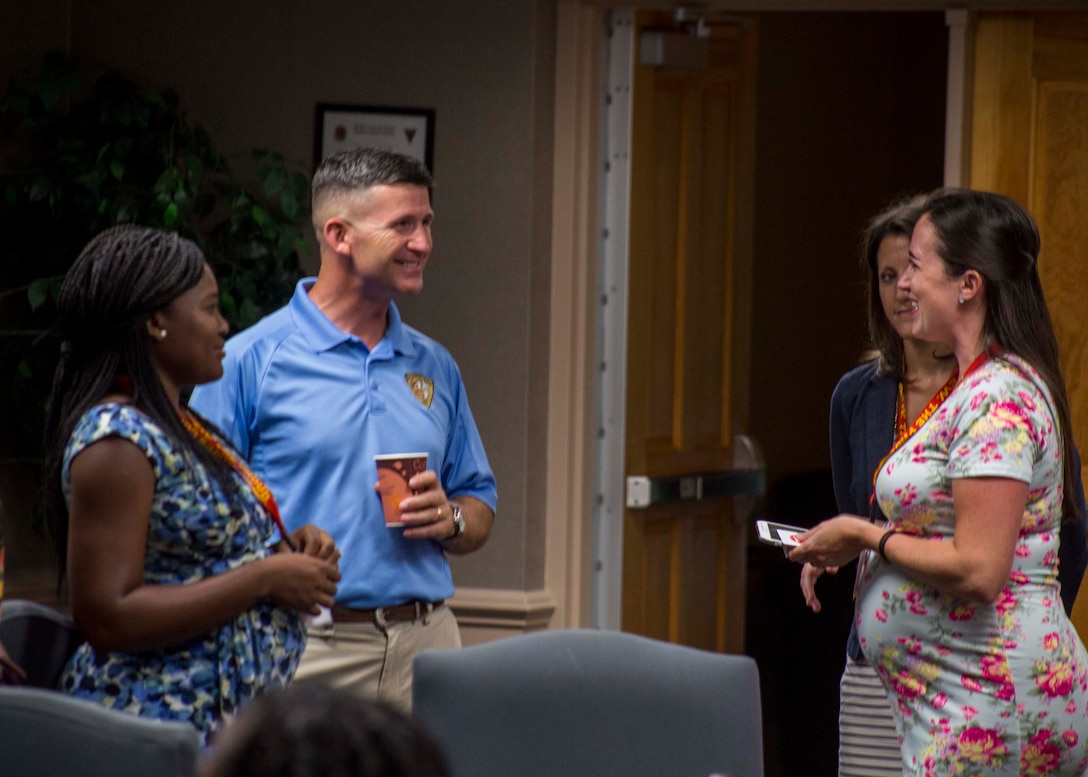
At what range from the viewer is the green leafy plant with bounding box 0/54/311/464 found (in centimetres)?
364

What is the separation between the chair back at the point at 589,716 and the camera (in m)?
1.88

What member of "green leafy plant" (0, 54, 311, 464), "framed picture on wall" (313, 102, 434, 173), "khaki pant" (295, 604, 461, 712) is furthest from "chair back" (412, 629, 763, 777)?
"framed picture on wall" (313, 102, 434, 173)

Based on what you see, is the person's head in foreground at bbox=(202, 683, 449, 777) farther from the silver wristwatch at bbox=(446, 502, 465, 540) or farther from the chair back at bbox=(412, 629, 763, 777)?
the silver wristwatch at bbox=(446, 502, 465, 540)

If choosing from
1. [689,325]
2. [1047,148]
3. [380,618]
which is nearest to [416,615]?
[380,618]

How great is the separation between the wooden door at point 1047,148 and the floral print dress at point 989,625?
1626 millimetres

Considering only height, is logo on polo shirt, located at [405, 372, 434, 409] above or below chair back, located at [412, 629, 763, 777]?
above

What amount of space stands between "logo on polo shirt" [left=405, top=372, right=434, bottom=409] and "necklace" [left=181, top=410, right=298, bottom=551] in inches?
21.8

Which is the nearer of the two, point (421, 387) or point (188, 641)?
point (188, 641)

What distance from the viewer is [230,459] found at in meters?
2.00

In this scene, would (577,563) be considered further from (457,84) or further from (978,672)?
Result: (978,672)

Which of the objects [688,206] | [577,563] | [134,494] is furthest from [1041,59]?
[134,494]

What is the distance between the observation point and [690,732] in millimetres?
1887

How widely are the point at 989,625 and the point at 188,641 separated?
1169 mm

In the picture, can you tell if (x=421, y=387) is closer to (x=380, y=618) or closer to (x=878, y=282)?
(x=380, y=618)
